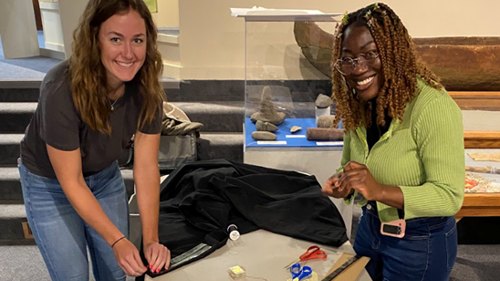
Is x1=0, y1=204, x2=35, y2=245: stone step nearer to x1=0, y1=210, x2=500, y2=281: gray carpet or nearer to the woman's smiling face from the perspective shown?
x1=0, y1=210, x2=500, y2=281: gray carpet

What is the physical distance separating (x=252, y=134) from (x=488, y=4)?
259 cm

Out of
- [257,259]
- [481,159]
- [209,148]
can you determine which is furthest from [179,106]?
[257,259]

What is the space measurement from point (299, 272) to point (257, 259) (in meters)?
0.18

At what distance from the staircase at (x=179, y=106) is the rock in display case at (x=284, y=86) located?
77 centimetres

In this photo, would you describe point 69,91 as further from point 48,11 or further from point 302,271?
point 48,11

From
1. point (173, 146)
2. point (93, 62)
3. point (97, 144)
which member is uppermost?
point (93, 62)

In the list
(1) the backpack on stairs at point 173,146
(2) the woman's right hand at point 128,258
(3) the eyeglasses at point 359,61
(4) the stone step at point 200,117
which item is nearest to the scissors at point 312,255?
(2) the woman's right hand at point 128,258

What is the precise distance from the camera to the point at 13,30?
17.5ft

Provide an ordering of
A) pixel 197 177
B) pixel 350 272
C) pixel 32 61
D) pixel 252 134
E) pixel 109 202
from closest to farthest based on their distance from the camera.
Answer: pixel 350 272 → pixel 109 202 → pixel 197 177 → pixel 252 134 → pixel 32 61

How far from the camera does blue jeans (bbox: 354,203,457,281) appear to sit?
4.53ft

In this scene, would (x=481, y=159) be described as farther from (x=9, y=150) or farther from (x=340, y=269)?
(x=9, y=150)

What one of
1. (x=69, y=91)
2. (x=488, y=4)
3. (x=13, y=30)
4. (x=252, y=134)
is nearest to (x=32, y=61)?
(x=13, y=30)

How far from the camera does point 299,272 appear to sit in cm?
151

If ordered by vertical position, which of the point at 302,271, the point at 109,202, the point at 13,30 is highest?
the point at 13,30
